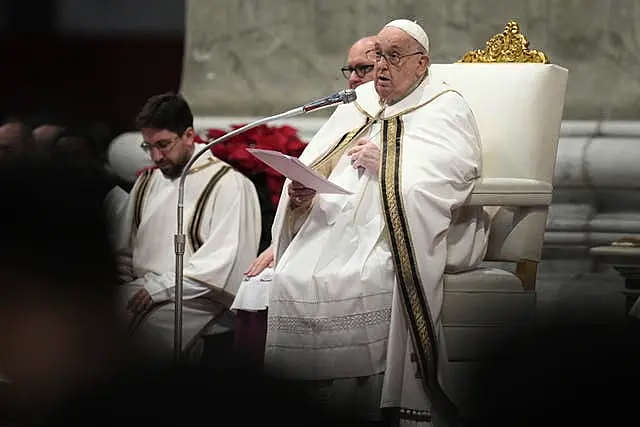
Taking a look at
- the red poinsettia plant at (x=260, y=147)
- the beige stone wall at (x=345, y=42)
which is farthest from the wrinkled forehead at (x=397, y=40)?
the beige stone wall at (x=345, y=42)

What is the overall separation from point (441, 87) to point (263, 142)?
77 centimetres

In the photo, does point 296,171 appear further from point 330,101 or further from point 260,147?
point 260,147

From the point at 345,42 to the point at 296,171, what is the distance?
5.32ft

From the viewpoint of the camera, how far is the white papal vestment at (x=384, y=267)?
394cm

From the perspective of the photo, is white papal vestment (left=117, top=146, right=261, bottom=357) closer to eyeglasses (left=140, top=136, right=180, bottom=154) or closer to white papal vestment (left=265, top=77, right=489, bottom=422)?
eyeglasses (left=140, top=136, right=180, bottom=154)

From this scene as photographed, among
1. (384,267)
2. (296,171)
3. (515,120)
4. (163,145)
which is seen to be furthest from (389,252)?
(163,145)

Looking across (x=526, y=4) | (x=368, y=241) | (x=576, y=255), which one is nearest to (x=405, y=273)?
(x=368, y=241)

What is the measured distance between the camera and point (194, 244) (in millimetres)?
4582

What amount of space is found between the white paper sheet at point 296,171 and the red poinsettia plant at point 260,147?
27.4 inches

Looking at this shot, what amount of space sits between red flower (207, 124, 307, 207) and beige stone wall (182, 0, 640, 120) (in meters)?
0.67

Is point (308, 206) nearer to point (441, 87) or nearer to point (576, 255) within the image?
point (441, 87)

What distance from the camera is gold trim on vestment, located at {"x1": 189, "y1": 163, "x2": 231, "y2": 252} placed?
180 inches

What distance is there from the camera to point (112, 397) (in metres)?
2.11

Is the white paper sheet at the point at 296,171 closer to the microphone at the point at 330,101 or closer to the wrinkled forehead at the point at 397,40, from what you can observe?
the microphone at the point at 330,101
